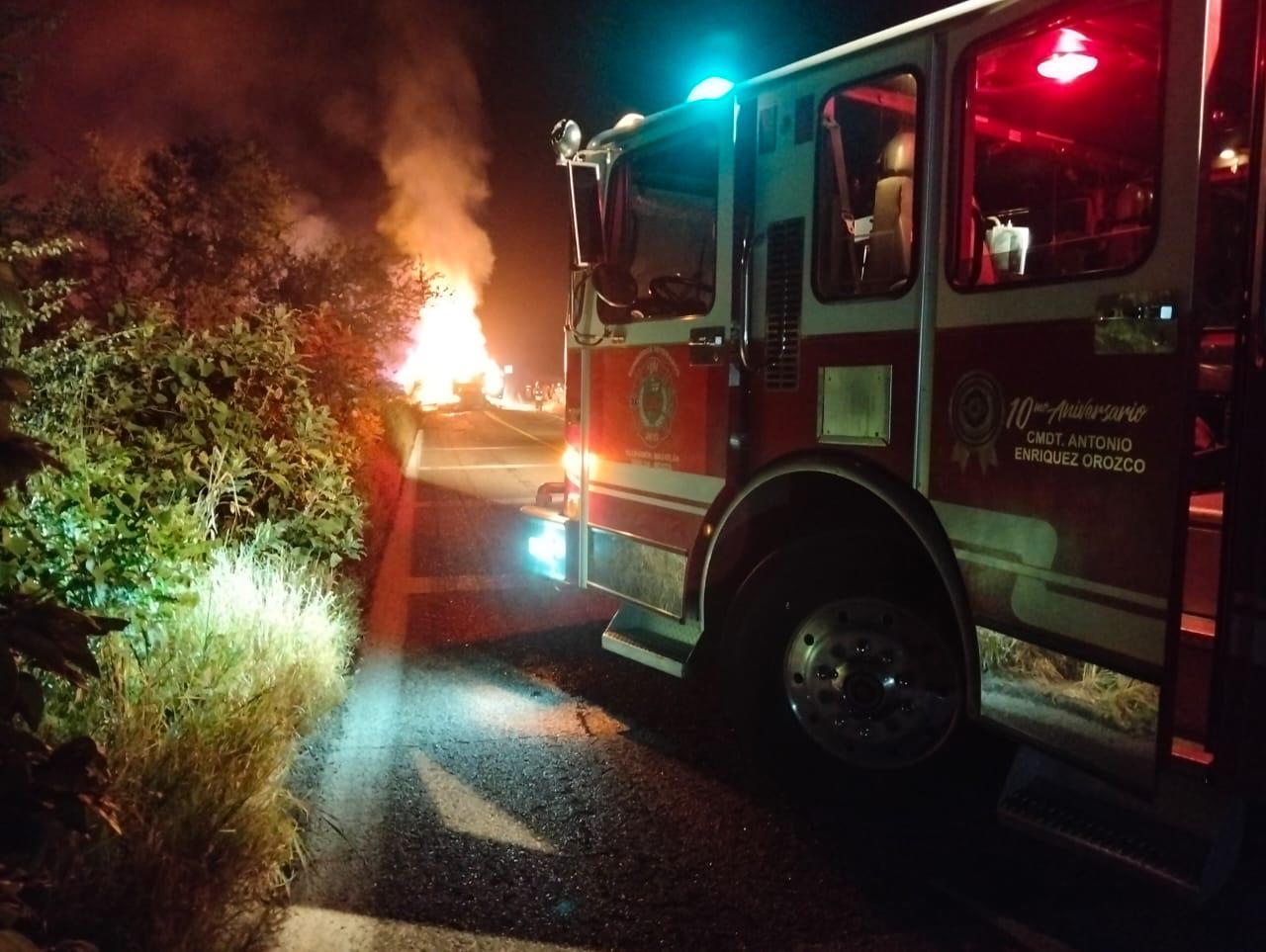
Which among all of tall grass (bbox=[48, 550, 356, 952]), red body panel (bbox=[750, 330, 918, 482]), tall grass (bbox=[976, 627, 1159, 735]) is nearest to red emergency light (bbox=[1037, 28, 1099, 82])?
red body panel (bbox=[750, 330, 918, 482])

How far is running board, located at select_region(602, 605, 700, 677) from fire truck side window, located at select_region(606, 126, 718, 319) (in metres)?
1.47

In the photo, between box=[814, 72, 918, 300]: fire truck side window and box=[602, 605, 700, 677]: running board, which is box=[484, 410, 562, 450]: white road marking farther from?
box=[814, 72, 918, 300]: fire truck side window

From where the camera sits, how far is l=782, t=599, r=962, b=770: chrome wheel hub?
12.9 ft

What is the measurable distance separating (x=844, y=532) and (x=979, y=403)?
0.83 metres

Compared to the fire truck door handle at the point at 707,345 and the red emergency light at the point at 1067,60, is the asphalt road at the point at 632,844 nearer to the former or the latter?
the fire truck door handle at the point at 707,345

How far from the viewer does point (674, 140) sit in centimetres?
499

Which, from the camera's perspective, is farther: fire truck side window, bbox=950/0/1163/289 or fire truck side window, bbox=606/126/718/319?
fire truck side window, bbox=606/126/718/319

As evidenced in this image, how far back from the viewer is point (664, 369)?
5.02 m

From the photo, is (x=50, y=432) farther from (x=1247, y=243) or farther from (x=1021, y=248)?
(x=1247, y=243)

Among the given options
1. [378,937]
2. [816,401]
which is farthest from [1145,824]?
[378,937]

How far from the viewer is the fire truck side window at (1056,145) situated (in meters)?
3.32

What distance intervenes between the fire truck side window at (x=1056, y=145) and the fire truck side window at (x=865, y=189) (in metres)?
0.26

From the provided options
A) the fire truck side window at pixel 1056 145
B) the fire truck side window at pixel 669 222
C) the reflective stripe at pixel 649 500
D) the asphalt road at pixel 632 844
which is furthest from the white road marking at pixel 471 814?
the fire truck side window at pixel 1056 145

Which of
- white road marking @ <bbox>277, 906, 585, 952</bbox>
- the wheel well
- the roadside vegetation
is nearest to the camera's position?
the roadside vegetation
